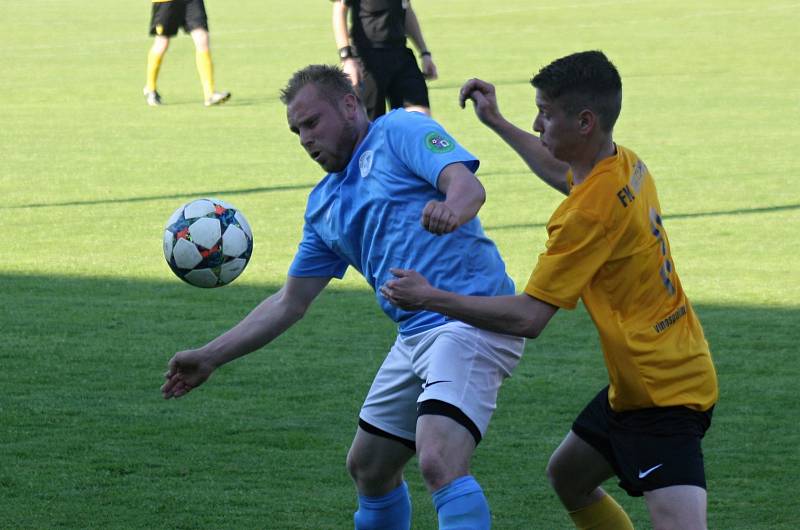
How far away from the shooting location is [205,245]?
6.30 metres

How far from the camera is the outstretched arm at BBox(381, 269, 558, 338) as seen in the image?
14.3 ft

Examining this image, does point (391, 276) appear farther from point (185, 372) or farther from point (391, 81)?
point (391, 81)

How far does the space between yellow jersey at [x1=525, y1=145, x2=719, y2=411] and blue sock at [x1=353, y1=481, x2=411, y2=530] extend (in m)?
1.03

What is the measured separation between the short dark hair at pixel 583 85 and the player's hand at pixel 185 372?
1.64 m

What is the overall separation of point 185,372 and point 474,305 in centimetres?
137

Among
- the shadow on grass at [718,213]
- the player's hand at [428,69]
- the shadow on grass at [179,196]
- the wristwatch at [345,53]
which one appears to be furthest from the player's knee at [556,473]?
the player's hand at [428,69]

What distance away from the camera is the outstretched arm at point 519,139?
5.14 meters

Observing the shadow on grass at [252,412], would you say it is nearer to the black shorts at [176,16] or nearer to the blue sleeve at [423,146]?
the blue sleeve at [423,146]

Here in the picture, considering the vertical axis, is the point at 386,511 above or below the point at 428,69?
above

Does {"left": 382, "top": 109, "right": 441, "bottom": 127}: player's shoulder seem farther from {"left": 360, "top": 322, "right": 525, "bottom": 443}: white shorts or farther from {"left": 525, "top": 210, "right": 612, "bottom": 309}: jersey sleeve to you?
{"left": 525, "top": 210, "right": 612, "bottom": 309}: jersey sleeve

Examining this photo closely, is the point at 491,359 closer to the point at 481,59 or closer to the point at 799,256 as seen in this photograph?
the point at 799,256

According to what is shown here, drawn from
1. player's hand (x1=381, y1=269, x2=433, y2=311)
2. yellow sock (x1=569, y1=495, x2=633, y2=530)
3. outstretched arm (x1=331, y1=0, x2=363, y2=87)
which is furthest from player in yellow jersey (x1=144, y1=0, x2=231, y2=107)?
player's hand (x1=381, y1=269, x2=433, y2=311)

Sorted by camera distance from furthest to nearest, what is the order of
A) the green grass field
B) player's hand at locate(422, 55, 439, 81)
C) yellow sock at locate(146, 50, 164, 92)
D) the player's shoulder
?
yellow sock at locate(146, 50, 164, 92)
player's hand at locate(422, 55, 439, 81)
the green grass field
the player's shoulder

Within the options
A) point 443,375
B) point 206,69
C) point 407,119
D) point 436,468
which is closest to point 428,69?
point 206,69
